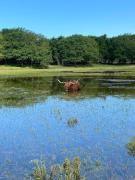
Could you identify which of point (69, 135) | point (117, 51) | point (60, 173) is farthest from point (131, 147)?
point (117, 51)

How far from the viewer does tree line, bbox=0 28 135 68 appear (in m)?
137

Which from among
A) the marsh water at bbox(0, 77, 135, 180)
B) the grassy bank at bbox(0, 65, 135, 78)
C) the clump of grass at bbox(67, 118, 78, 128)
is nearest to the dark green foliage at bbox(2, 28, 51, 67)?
the grassy bank at bbox(0, 65, 135, 78)

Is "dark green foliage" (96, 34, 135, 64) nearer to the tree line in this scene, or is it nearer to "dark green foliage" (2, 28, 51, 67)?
the tree line

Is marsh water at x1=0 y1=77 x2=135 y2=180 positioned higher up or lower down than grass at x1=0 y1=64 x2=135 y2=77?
higher up

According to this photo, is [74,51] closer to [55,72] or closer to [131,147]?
[55,72]

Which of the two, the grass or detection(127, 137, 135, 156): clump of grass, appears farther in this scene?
the grass

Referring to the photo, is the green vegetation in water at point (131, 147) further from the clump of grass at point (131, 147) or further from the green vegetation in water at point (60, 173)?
the green vegetation in water at point (60, 173)

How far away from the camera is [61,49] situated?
162 meters

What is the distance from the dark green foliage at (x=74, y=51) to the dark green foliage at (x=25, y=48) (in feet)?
36.4

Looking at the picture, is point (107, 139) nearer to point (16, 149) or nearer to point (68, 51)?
point (16, 149)

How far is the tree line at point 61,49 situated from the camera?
137 metres

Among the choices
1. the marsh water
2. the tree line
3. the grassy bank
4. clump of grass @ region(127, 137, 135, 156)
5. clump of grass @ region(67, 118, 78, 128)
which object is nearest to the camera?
the marsh water

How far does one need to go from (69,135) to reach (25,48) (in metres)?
116

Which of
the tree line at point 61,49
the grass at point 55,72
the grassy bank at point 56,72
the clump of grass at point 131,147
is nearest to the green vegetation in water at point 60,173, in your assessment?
the clump of grass at point 131,147
